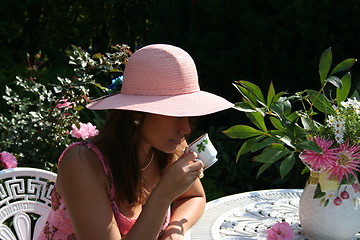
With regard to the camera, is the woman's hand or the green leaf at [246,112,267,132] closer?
the woman's hand

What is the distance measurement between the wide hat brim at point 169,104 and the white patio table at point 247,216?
55 cm

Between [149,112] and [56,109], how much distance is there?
1.55 metres

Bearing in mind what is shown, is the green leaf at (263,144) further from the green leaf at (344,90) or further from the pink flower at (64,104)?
the pink flower at (64,104)

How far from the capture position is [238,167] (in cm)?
387

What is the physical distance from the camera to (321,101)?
1.89 metres

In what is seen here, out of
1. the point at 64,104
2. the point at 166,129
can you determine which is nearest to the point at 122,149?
the point at 166,129

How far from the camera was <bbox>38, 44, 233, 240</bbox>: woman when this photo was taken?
62.0 inches

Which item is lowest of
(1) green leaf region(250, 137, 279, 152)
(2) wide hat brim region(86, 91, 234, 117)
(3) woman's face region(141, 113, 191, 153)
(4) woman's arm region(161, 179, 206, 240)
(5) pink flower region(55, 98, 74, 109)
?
(4) woman's arm region(161, 179, 206, 240)

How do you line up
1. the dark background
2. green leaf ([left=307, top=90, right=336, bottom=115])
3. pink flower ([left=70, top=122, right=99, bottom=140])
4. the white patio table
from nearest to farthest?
green leaf ([left=307, top=90, right=336, bottom=115])
the white patio table
pink flower ([left=70, top=122, right=99, bottom=140])
the dark background

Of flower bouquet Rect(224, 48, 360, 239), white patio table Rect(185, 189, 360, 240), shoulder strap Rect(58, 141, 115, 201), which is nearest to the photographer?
shoulder strap Rect(58, 141, 115, 201)

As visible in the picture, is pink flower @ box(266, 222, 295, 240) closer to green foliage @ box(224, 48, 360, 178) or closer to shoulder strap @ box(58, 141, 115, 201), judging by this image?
green foliage @ box(224, 48, 360, 178)

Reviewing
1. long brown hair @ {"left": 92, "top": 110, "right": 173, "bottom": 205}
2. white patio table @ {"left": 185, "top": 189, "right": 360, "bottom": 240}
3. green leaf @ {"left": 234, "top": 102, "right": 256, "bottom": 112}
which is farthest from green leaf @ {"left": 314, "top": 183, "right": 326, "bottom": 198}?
long brown hair @ {"left": 92, "top": 110, "right": 173, "bottom": 205}

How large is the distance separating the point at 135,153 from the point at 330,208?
70 cm

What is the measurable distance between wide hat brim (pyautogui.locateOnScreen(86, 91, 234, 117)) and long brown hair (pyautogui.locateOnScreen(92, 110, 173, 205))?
8 cm
